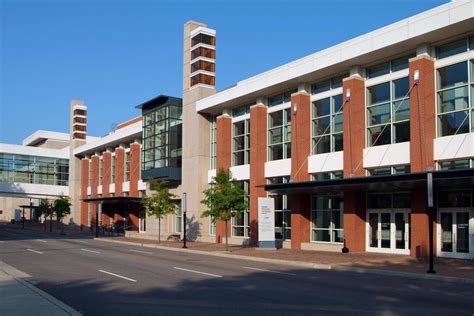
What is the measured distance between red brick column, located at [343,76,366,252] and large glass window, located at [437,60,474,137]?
473 centimetres

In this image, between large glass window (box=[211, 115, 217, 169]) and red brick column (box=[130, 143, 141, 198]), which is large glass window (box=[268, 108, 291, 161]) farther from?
red brick column (box=[130, 143, 141, 198])

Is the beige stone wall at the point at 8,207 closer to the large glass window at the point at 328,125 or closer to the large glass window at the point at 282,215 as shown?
the large glass window at the point at 282,215

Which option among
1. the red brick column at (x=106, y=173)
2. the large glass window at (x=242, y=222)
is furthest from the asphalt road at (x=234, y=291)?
the red brick column at (x=106, y=173)

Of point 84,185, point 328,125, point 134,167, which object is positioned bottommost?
point 84,185

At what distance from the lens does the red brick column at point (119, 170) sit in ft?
201

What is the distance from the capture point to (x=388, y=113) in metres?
29.0

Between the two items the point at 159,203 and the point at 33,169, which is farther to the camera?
the point at 33,169

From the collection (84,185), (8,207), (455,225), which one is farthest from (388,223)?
(8,207)

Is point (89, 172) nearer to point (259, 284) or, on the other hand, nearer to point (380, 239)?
point (380, 239)

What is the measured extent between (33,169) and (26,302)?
7318cm

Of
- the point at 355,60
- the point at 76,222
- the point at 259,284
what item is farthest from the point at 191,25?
the point at 76,222

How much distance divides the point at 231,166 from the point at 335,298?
2827 cm

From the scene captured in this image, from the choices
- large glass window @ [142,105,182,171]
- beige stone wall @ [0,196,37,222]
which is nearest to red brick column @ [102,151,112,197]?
large glass window @ [142,105,182,171]

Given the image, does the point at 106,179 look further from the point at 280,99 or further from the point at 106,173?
the point at 280,99
